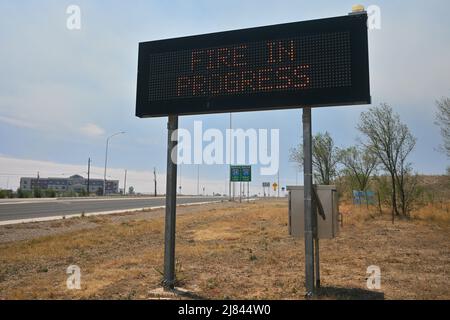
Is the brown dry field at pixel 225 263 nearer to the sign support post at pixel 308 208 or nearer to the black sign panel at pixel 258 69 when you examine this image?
the sign support post at pixel 308 208

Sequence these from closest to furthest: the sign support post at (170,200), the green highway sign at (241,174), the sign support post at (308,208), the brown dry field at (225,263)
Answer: the sign support post at (308,208) < the brown dry field at (225,263) < the sign support post at (170,200) < the green highway sign at (241,174)

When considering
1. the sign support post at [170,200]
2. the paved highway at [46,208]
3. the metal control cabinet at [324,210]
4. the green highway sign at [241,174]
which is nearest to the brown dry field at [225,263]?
the sign support post at [170,200]

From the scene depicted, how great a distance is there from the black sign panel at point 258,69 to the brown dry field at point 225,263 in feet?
11.6

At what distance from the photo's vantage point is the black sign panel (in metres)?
6.19

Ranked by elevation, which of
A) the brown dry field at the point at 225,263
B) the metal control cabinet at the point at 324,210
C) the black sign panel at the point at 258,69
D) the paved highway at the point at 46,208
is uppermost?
the black sign panel at the point at 258,69

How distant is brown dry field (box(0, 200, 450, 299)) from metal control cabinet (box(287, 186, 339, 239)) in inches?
43.6

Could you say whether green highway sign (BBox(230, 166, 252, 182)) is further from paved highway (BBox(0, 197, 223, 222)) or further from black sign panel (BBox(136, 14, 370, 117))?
black sign panel (BBox(136, 14, 370, 117))

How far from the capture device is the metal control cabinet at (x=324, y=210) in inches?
269

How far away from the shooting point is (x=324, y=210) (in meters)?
6.89

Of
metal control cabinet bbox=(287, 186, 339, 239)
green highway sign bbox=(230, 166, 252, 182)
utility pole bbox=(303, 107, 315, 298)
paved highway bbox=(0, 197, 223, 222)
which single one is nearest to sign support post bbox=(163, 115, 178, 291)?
metal control cabinet bbox=(287, 186, 339, 239)

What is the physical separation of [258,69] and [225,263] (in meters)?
5.28

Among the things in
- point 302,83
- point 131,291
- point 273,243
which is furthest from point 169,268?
point 273,243

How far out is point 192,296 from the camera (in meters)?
6.46

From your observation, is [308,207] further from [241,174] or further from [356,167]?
[241,174]
